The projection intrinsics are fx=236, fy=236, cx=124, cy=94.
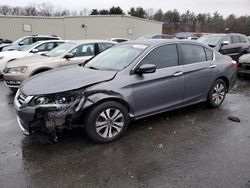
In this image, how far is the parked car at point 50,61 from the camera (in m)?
6.32

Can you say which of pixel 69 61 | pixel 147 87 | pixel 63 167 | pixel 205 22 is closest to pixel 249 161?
pixel 147 87

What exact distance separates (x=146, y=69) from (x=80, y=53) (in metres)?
3.94

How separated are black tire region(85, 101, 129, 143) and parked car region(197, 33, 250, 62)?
312 inches

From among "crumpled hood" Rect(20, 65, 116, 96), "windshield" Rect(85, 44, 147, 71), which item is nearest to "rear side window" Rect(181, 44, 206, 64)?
"windshield" Rect(85, 44, 147, 71)

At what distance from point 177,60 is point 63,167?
→ 2818 millimetres

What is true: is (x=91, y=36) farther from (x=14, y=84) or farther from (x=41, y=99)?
(x=41, y=99)

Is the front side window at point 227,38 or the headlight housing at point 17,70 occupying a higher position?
the front side window at point 227,38

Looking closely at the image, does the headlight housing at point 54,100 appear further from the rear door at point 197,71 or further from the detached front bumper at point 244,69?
the detached front bumper at point 244,69

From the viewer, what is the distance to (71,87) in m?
3.52

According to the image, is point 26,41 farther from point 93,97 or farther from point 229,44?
point 93,97

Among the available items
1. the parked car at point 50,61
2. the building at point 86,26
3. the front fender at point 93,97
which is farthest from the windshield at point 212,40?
the building at point 86,26

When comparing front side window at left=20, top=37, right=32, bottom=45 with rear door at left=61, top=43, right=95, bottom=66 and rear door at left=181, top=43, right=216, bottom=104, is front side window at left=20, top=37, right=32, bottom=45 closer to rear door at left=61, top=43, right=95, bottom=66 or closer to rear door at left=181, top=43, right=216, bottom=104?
rear door at left=61, top=43, right=95, bottom=66

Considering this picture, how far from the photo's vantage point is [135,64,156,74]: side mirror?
390cm

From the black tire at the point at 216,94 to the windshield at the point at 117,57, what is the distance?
193cm
